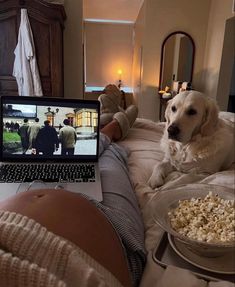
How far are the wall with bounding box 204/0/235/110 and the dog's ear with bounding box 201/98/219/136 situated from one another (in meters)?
1.36

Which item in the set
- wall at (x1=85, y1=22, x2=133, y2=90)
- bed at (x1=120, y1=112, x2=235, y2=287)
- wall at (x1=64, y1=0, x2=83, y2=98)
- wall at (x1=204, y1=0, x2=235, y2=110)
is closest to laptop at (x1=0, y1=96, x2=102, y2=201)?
bed at (x1=120, y1=112, x2=235, y2=287)

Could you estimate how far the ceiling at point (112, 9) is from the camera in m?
3.03

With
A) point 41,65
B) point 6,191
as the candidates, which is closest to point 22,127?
point 6,191

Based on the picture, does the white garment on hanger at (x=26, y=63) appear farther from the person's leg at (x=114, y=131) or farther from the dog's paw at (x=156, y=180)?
the dog's paw at (x=156, y=180)

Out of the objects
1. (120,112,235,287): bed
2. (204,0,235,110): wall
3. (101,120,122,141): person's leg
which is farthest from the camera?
(204,0,235,110): wall

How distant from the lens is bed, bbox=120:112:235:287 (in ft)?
1.20

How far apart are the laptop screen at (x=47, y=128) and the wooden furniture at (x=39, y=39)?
46.4 inches

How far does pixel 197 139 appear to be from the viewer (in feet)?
2.96

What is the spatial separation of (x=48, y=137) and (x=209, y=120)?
564 mm

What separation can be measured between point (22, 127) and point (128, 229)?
0.46 m

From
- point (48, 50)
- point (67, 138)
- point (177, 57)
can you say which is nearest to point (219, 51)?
point (177, 57)

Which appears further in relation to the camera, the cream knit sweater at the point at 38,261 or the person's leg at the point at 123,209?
the person's leg at the point at 123,209

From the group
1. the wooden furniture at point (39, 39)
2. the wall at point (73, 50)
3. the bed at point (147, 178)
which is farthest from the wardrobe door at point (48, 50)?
the bed at point (147, 178)

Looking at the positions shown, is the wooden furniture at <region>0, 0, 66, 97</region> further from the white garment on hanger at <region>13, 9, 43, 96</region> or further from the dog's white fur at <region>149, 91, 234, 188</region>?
the dog's white fur at <region>149, 91, 234, 188</region>
